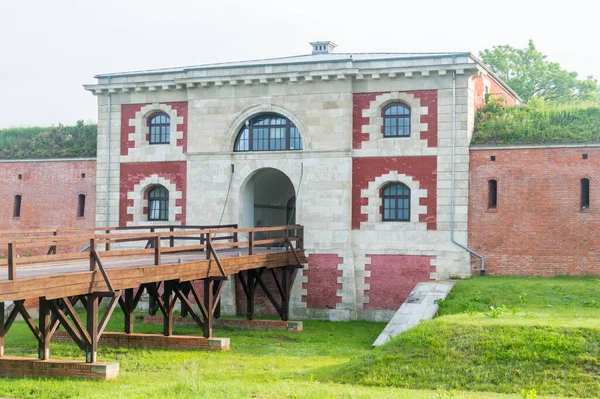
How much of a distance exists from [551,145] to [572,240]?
252 cm

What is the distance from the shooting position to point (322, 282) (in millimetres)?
24031

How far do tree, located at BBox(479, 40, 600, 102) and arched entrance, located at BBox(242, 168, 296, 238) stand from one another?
757 inches

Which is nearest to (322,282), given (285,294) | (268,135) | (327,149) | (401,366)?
(285,294)

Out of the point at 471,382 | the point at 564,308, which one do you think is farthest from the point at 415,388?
the point at 564,308

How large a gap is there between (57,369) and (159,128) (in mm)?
12410

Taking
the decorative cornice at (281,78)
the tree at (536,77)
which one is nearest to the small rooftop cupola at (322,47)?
the decorative cornice at (281,78)

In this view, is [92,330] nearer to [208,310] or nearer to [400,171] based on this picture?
[208,310]

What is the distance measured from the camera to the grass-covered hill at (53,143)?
1105 inches

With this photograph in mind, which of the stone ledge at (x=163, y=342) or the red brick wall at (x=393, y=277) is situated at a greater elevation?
the red brick wall at (x=393, y=277)

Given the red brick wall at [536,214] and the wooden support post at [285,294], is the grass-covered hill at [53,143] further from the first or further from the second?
the red brick wall at [536,214]

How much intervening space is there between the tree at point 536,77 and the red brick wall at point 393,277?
2274cm

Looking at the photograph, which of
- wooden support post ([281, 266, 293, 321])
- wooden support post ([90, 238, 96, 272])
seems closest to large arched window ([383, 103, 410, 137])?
wooden support post ([281, 266, 293, 321])

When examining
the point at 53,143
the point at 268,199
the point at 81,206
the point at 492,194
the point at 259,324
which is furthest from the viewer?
the point at 53,143

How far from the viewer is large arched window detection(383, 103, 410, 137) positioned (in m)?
23.8
